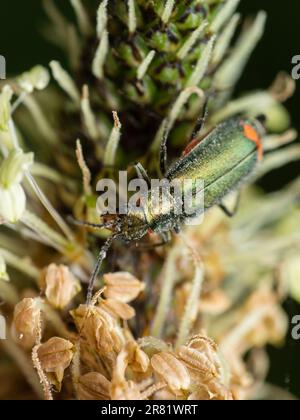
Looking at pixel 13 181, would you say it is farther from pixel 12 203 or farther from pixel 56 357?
pixel 56 357

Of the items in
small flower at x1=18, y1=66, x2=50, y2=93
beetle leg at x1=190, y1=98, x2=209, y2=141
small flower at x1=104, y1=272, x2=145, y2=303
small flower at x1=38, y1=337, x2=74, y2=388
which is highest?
small flower at x1=18, y1=66, x2=50, y2=93

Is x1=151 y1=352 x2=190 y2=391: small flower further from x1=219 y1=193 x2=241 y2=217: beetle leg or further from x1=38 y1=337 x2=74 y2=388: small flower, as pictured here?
x1=219 y1=193 x2=241 y2=217: beetle leg

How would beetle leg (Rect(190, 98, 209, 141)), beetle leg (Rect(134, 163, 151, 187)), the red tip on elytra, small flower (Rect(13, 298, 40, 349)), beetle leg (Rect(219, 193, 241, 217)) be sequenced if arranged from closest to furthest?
small flower (Rect(13, 298, 40, 349)) → beetle leg (Rect(134, 163, 151, 187)) → beetle leg (Rect(190, 98, 209, 141)) → the red tip on elytra → beetle leg (Rect(219, 193, 241, 217))

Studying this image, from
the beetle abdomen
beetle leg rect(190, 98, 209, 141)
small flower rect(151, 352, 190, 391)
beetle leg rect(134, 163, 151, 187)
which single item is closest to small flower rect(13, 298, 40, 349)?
small flower rect(151, 352, 190, 391)

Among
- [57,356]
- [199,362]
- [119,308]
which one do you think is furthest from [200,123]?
[57,356]

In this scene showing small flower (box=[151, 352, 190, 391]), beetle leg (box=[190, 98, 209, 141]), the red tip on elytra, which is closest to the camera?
small flower (box=[151, 352, 190, 391])

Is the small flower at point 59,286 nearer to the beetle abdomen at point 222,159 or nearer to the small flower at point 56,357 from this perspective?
the small flower at point 56,357

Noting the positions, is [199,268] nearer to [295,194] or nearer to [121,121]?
[121,121]

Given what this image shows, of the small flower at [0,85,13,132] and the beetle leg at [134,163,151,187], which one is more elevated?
the small flower at [0,85,13,132]
